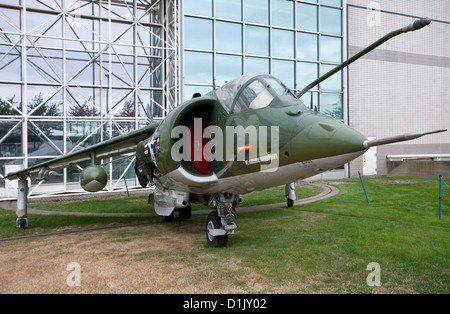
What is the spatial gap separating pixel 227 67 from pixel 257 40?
255 cm

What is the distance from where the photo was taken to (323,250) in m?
5.95

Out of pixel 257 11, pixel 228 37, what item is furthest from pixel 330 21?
pixel 228 37

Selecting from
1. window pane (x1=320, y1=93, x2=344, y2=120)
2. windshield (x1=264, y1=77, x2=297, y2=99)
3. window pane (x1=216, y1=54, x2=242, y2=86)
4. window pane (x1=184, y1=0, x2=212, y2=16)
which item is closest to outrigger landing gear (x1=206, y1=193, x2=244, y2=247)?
windshield (x1=264, y1=77, x2=297, y2=99)

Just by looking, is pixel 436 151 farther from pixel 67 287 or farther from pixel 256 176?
pixel 67 287

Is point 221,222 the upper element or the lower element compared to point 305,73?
lower

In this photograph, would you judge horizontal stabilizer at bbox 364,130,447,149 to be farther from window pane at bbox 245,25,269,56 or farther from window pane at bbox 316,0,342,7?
window pane at bbox 316,0,342,7

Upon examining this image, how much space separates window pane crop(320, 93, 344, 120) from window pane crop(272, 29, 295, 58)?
3.40 meters

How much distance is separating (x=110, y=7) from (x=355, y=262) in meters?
17.4

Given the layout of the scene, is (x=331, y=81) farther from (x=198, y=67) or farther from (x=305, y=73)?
(x=198, y=67)

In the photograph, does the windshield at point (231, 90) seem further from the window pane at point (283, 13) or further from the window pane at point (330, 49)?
the window pane at point (330, 49)

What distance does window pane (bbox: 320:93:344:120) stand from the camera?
21142 millimetres

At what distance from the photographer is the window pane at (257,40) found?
19.0 meters
